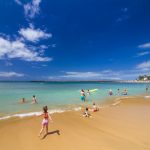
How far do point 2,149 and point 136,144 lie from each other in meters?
6.13

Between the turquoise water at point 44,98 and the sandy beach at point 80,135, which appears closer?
the sandy beach at point 80,135

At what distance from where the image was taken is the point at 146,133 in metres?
8.31

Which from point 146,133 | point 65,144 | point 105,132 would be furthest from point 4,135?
point 146,133

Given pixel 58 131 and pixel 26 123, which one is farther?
pixel 26 123

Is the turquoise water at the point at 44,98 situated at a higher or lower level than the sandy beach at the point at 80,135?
higher

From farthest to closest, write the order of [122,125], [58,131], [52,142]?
[122,125]
[58,131]
[52,142]

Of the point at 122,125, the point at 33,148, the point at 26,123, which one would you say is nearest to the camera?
the point at 33,148

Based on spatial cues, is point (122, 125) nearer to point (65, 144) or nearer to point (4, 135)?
point (65, 144)

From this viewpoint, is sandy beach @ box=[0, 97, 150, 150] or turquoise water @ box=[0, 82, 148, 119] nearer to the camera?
sandy beach @ box=[0, 97, 150, 150]

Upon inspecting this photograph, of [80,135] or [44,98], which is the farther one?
[44,98]

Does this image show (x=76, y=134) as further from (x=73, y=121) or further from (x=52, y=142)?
(x=73, y=121)

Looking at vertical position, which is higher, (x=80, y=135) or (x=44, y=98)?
(x=44, y=98)

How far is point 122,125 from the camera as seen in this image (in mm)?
9766

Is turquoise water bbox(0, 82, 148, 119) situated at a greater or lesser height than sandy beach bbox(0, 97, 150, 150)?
greater
